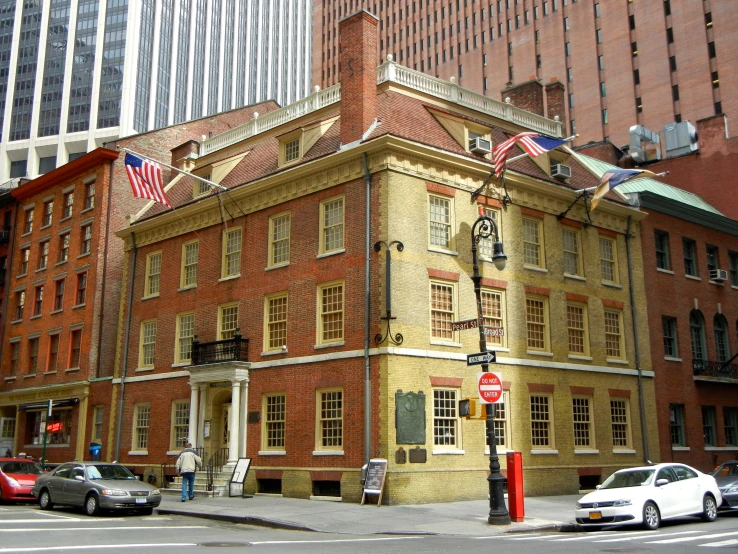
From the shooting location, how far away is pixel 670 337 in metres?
33.7

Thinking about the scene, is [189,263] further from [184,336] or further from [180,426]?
[180,426]

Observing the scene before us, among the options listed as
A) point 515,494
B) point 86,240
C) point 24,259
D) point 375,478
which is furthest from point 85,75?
point 515,494

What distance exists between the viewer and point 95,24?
12138cm

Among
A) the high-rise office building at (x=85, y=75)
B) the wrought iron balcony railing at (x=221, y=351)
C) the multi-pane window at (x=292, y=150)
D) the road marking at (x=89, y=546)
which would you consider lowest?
the road marking at (x=89, y=546)

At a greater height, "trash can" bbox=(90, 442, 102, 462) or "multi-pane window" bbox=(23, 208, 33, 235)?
"multi-pane window" bbox=(23, 208, 33, 235)

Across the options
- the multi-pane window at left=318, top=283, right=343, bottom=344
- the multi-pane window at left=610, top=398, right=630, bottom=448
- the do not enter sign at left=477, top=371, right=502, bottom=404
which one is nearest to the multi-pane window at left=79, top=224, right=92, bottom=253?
the multi-pane window at left=318, top=283, right=343, bottom=344

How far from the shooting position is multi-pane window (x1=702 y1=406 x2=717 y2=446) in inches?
1351

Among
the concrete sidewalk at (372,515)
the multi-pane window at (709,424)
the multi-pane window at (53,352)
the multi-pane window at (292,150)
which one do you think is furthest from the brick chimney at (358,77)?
the multi-pane window at (53,352)

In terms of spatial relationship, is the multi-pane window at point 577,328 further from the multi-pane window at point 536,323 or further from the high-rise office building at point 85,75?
the high-rise office building at point 85,75

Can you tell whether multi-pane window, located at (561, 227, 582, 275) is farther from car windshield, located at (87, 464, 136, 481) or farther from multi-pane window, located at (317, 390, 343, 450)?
car windshield, located at (87, 464, 136, 481)

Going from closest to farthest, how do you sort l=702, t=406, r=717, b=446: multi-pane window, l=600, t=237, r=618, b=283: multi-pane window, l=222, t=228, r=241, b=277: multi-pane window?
l=222, t=228, r=241, b=277: multi-pane window → l=600, t=237, r=618, b=283: multi-pane window → l=702, t=406, r=717, b=446: multi-pane window

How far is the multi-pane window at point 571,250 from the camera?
100 feet

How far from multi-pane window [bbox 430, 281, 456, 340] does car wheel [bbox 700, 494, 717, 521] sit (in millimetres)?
9540

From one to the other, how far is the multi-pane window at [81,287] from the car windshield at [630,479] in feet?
95.4
